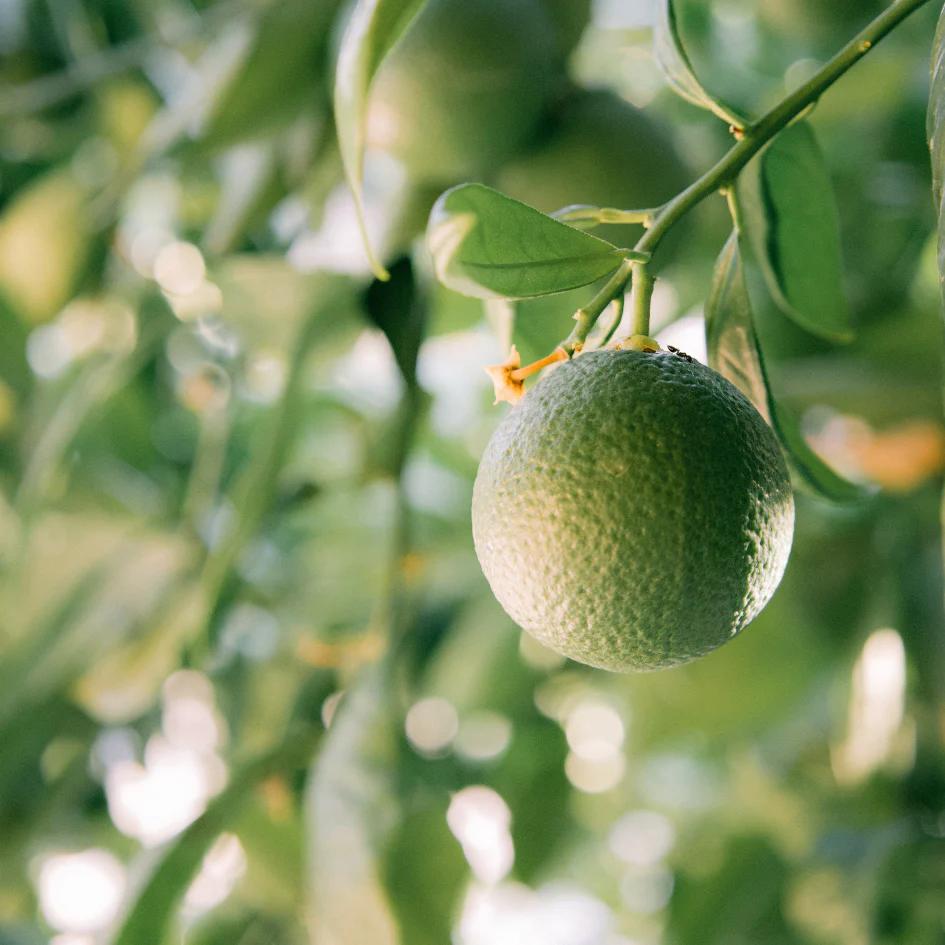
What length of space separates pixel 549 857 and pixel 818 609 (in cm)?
40

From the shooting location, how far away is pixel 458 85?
75cm

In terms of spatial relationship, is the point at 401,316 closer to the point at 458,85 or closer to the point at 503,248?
the point at 458,85

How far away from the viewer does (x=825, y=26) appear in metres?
1.06

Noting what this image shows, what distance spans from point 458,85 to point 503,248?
0.35 m

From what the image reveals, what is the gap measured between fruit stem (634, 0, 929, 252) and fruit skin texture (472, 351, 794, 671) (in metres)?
0.06

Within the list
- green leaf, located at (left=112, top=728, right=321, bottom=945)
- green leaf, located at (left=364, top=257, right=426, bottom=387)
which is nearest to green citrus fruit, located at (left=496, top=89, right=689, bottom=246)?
green leaf, located at (left=364, top=257, right=426, bottom=387)

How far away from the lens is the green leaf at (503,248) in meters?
0.44

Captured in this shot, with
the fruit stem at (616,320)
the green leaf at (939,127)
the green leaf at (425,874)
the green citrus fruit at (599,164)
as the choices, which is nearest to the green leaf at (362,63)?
the fruit stem at (616,320)

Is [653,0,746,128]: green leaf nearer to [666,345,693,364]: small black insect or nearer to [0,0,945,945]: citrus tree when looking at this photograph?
[0,0,945,945]: citrus tree

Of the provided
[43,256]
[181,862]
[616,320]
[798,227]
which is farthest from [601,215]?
[43,256]

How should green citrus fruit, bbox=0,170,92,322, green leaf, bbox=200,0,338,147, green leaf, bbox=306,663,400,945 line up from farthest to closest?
green citrus fruit, bbox=0,170,92,322 → green leaf, bbox=200,0,338,147 → green leaf, bbox=306,663,400,945

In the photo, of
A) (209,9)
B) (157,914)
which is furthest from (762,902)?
(209,9)

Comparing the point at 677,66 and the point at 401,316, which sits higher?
the point at 677,66

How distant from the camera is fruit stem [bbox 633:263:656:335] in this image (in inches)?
17.9
